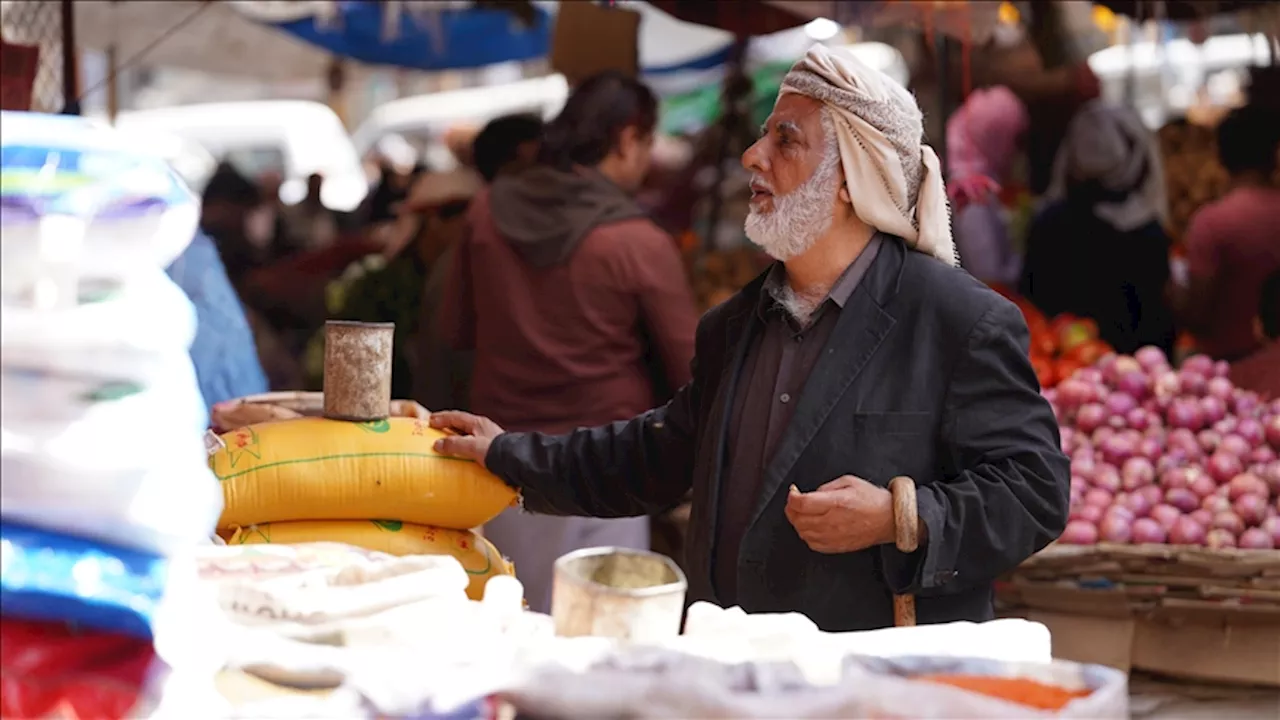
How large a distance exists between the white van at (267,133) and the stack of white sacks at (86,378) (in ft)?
46.7

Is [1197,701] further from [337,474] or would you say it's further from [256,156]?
[256,156]

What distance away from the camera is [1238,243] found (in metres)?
5.29

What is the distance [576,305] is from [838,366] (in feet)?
5.31

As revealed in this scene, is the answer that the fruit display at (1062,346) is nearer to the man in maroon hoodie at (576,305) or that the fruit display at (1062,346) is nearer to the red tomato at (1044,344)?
the red tomato at (1044,344)

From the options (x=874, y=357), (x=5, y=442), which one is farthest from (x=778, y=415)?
(x=5, y=442)

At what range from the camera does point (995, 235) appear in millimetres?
6379

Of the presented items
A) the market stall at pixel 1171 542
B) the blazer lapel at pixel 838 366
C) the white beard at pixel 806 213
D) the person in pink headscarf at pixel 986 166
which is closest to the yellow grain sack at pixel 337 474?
the blazer lapel at pixel 838 366

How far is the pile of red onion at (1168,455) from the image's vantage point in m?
4.12

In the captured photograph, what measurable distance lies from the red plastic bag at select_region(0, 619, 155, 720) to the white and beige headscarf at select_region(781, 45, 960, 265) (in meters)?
1.57

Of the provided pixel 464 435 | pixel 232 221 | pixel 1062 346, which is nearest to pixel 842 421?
pixel 464 435

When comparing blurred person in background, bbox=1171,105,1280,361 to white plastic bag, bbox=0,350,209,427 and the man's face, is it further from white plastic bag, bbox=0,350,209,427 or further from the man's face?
white plastic bag, bbox=0,350,209,427

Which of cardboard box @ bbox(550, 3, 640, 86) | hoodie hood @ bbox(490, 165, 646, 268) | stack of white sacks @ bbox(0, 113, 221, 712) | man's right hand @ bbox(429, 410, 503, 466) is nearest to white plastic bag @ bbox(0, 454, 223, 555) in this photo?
stack of white sacks @ bbox(0, 113, 221, 712)

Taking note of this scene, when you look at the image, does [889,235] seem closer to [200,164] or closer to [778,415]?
[778,415]

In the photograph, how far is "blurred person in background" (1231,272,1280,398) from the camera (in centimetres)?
457
